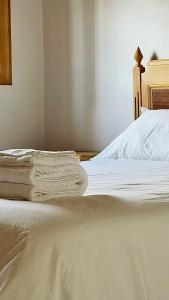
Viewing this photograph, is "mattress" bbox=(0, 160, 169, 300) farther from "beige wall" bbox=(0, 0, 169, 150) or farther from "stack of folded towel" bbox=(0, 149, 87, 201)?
"beige wall" bbox=(0, 0, 169, 150)

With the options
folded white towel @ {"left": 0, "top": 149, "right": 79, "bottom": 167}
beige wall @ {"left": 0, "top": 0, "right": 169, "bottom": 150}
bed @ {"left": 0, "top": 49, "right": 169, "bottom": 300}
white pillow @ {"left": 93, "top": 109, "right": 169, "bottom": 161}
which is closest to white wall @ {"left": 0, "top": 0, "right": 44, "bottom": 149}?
beige wall @ {"left": 0, "top": 0, "right": 169, "bottom": 150}

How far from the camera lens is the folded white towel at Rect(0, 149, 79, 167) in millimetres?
1890

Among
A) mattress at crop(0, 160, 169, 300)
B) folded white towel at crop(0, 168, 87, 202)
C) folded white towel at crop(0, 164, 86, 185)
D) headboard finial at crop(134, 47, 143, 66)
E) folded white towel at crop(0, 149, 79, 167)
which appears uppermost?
headboard finial at crop(134, 47, 143, 66)

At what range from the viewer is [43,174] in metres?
1.89

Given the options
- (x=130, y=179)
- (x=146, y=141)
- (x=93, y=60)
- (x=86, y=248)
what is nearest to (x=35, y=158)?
(x=86, y=248)

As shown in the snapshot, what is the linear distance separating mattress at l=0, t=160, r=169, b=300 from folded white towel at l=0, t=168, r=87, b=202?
49 millimetres

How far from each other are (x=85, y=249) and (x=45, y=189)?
1.28 ft

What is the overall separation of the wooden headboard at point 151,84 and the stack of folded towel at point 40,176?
1.93 metres

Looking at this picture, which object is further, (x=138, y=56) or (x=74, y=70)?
(x=74, y=70)

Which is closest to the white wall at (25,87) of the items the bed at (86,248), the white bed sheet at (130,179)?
the white bed sheet at (130,179)

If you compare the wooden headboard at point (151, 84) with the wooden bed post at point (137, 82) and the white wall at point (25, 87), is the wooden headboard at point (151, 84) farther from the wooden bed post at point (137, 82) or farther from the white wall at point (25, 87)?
the white wall at point (25, 87)

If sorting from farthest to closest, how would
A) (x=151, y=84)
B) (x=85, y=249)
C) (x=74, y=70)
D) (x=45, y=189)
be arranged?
1. (x=74, y=70)
2. (x=151, y=84)
3. (x=45, y=189)
4. (x=85, y=249)

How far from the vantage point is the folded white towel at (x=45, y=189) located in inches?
72.4

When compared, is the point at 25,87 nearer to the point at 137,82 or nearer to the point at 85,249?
the point at 137,82
